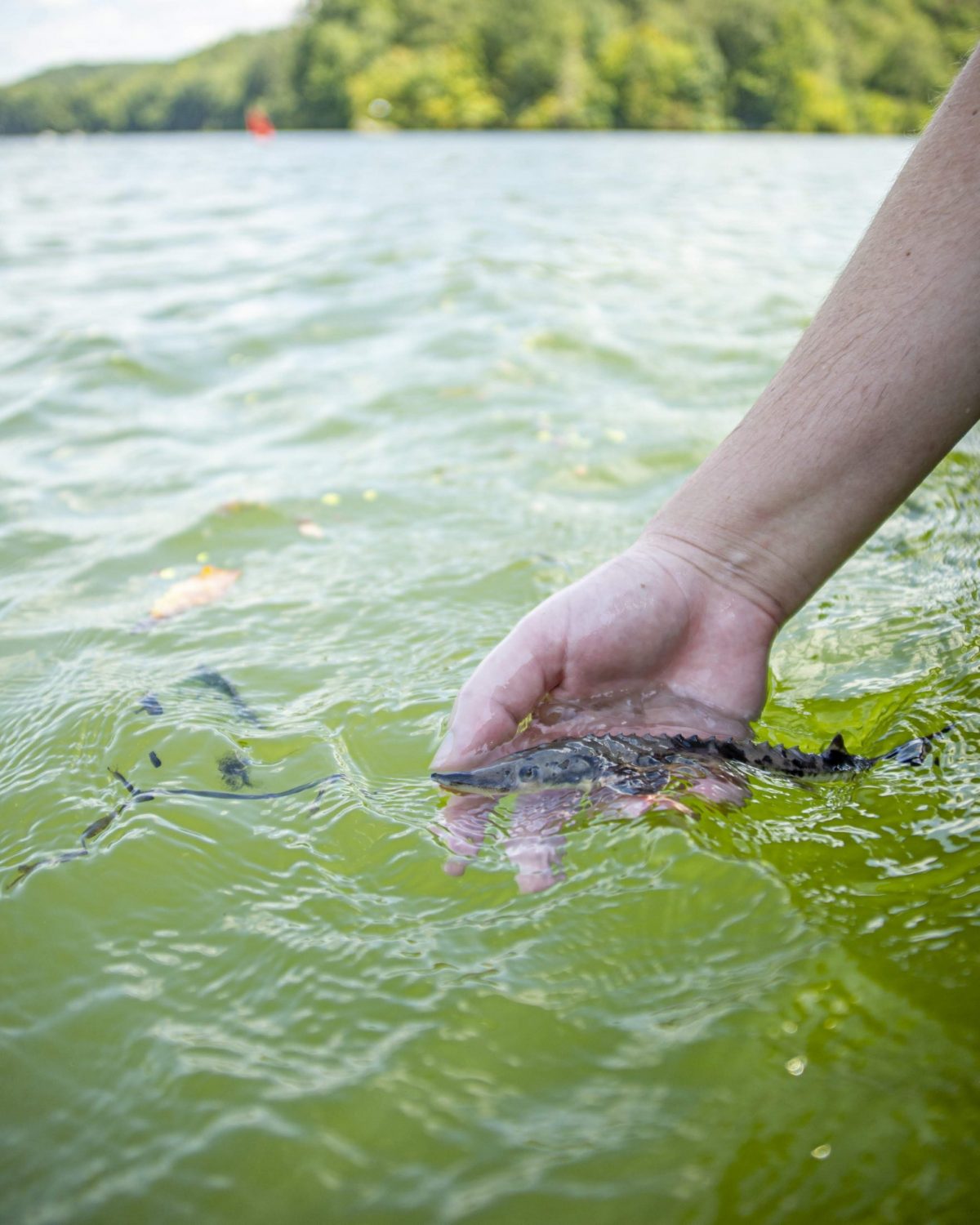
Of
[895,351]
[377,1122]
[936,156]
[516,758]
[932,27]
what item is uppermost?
[932,27]

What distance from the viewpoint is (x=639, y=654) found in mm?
2518

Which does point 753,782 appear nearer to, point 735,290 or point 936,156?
point 936,156

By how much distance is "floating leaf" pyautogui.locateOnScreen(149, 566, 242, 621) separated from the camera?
3617 mm

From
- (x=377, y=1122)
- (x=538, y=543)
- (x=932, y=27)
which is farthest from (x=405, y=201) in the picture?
(x=932, y=27)

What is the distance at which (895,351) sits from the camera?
222cm

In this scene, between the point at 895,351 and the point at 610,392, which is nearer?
the point at 895,351

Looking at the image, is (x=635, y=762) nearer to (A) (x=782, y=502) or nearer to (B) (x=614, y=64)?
(A) (x=782, y=502)

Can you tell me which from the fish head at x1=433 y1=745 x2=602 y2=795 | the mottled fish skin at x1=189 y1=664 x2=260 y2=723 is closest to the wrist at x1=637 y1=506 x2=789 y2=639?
the fish head at x1=433 y1=745 x2=602 y2=795

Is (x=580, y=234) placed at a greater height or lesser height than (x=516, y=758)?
greater

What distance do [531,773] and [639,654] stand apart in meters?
0.51

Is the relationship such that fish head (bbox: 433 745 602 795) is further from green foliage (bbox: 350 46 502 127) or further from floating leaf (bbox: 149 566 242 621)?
green foliage (bbox: 350 46 502 127)

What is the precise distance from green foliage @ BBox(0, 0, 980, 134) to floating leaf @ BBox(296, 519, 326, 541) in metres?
79.6

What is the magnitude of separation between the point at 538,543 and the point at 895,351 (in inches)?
80.5

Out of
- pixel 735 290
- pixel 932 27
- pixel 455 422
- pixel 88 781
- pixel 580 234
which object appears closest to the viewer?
pixel 88 781
